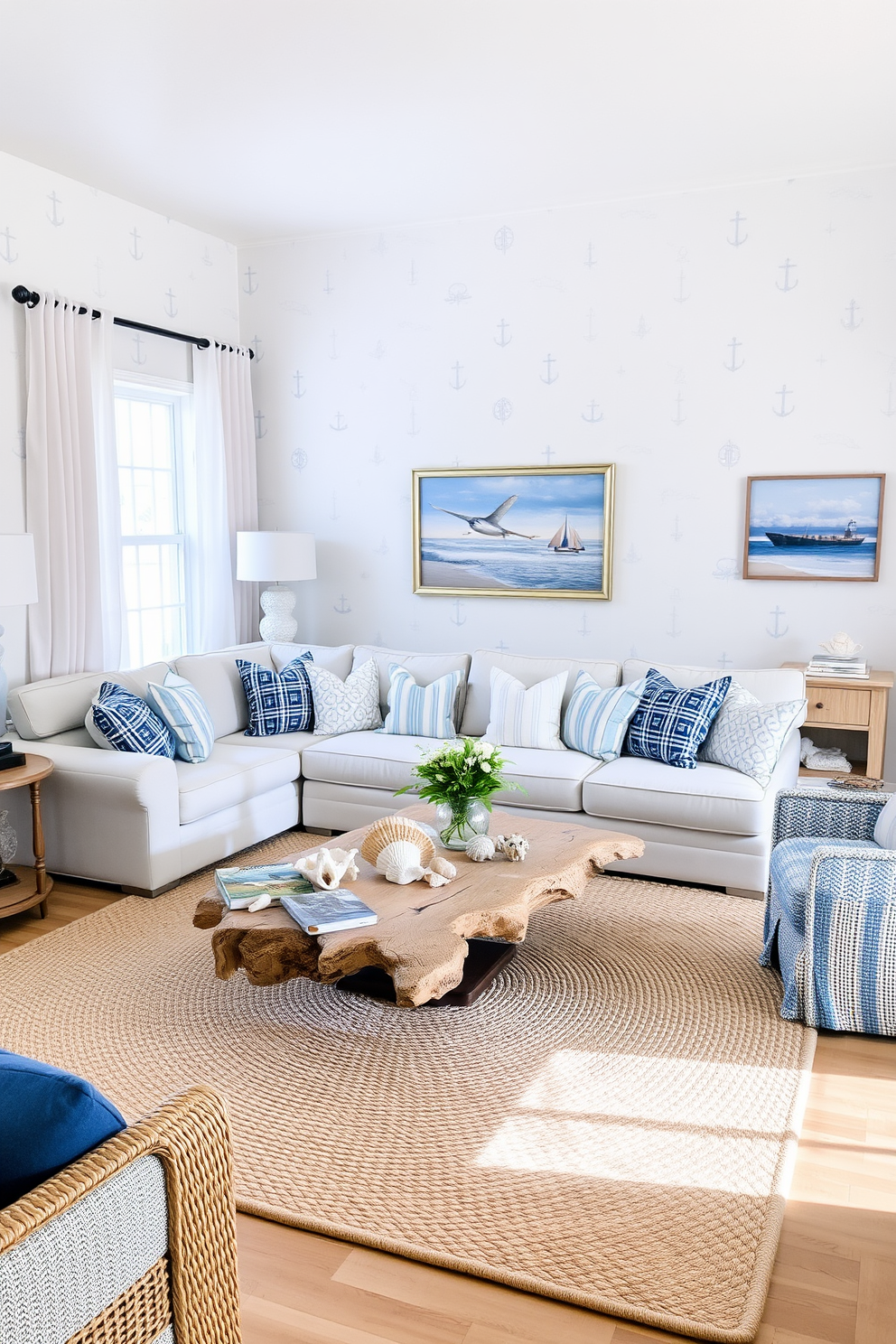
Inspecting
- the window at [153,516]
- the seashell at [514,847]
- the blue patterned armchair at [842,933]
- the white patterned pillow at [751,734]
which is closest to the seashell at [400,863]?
the seashell at [514,847]

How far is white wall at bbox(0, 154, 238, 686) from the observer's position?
4.56m

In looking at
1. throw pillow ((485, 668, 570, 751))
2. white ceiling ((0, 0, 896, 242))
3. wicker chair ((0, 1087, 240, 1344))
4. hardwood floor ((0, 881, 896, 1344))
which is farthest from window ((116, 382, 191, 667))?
wicker chair ((0, 1087, 240, 1344))

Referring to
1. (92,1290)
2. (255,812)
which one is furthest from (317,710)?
(92,1290)

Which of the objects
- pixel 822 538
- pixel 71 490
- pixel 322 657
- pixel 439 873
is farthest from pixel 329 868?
pixel 822 538

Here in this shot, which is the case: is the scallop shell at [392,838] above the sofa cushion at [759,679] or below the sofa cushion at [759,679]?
below

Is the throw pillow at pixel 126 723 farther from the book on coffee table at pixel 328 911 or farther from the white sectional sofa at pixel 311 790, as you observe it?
the book on coffee table at pixel 328 911

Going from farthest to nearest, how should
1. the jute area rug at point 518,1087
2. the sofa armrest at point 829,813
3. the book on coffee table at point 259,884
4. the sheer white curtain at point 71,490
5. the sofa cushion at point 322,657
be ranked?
the sofa cushion at point 322,657 → the sheer white curtain at point 71,490 → the sofa armrest at point 829,813 → the book on coffee table at point 259,884 → the jute area rug at point 518,1087

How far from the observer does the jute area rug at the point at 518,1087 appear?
6.75ft

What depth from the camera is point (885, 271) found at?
4.80 metres

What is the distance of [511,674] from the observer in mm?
4898

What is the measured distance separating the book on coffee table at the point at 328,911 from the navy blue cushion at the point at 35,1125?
4.69 feet

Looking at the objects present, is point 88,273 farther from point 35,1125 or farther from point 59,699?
point 35,1125

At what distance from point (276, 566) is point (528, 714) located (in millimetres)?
1801


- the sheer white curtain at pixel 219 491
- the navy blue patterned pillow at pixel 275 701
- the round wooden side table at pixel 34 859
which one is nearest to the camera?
the round wooden side table at pixel 34 859
